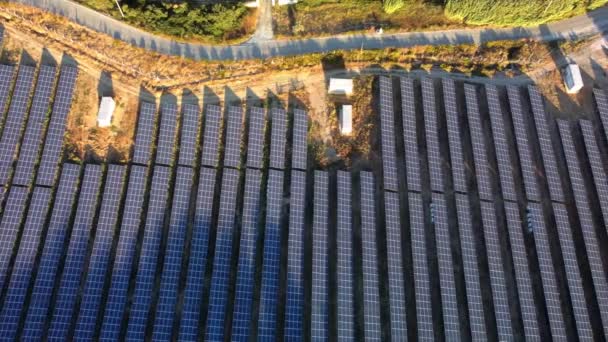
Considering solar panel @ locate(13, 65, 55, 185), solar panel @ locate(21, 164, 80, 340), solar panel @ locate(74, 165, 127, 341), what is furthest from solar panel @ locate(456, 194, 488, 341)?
solar panel @ locate(13, 65, 55, 185)

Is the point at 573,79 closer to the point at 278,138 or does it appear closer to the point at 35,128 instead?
the point at 278,138

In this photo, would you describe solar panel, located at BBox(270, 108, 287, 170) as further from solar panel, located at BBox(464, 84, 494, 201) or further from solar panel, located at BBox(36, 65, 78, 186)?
solar panel, located at BBox(36, 65, 78, 186)

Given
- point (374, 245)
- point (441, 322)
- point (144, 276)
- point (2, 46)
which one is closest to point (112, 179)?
point (144, 276)

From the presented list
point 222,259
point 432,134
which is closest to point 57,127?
point 222,259

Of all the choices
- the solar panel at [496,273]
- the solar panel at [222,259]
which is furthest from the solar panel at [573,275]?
the solar panel at [222,259]

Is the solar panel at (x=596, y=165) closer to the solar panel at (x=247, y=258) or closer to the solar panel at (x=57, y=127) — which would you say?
the solar panel at (x=247, y=258)

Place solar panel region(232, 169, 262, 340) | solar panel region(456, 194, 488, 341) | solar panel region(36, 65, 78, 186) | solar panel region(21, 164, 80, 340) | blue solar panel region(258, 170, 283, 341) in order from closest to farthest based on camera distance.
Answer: solar panel region(21, 164, 80, 340), solar panel region(232, 169, 262, 340), blue solar panel region(258, 170, 283, 341), solar panel region(456, 194, 488, 341), solar panel region(36, 65, 78, 186)
